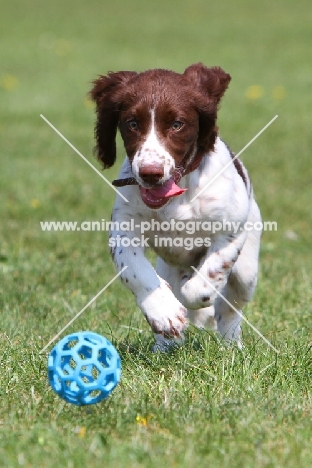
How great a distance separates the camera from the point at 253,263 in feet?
14.8

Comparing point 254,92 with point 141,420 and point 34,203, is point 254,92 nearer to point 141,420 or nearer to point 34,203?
point 34,203

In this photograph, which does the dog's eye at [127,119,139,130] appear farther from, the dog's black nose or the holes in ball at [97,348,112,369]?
the holes in ball at [97,348,112,369]

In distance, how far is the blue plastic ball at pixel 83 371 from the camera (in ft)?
9.18

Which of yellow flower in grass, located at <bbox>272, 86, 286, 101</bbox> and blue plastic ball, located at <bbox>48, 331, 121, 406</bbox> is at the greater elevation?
blue plastic ball, located at <bbox>48, 331, 121, 406</bbox>

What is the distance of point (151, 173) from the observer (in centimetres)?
344

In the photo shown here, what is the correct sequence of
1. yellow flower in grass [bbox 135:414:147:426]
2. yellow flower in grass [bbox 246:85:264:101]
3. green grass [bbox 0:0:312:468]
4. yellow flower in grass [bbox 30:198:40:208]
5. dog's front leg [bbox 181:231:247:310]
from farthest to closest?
yellow flower in grass [bbox 246:85:264:101] → yellow flower in grass [bbox 30:198:40:208] → dog's front leg [bbox 181:231:247:310] → yellow flower in grass [bbox 135:414:147:426] → green grass [bbox 0:0:312:468]

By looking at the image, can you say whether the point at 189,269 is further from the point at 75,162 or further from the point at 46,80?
the point at 46,80

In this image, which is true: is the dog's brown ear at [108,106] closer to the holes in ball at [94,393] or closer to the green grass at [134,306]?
the green grass at [134,306]

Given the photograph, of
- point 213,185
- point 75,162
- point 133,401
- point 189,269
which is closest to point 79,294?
point 189,269

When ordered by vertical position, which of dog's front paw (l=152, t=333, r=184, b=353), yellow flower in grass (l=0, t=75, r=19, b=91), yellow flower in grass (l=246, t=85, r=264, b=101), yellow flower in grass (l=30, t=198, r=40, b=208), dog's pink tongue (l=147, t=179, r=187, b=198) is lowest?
yellow flower in grass (l=0, t=75, r=19, b=91)

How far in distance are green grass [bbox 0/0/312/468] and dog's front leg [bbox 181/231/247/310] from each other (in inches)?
7.2

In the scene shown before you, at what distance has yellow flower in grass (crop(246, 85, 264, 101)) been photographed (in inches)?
469

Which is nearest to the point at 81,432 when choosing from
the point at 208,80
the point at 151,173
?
the point at 151,173

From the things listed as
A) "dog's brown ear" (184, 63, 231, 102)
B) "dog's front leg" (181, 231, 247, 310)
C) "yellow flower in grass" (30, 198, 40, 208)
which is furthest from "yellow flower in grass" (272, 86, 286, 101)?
"dog's front leg" (181, 231, 247, 310)
